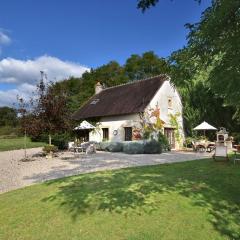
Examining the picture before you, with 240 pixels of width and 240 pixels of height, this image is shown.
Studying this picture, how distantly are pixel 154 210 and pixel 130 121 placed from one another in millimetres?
20784

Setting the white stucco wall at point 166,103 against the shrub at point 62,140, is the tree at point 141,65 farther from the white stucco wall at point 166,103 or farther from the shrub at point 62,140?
the shrub at point 62,140

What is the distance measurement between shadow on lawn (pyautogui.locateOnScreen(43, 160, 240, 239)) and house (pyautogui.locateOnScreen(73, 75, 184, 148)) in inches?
598

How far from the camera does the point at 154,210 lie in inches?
331

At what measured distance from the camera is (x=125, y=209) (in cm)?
845

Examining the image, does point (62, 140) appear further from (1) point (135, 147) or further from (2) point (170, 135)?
(1) point (135, 147)

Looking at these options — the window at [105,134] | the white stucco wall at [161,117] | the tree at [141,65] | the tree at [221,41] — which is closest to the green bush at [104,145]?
the white stucco wall at [161,117]

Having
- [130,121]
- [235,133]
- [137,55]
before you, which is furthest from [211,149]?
[137,55]

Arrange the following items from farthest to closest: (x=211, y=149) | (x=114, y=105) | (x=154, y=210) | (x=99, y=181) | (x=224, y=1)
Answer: (x=114, y=105) → (x=211, y=149) → (x=99, y=181) → (x=154, y=210) → (x=224, y=1)

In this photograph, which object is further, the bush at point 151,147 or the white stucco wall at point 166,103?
the white stucco wall at point 166,103

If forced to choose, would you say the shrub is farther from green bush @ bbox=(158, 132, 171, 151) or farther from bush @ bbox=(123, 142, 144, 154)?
bush @ bbox=(123, 142, 144, 154)

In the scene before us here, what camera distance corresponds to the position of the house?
94.3 feet

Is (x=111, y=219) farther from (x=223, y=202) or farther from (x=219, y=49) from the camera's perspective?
(x=219, y=49)

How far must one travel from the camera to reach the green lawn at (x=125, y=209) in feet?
23.9

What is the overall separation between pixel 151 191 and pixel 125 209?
68.3 inches
